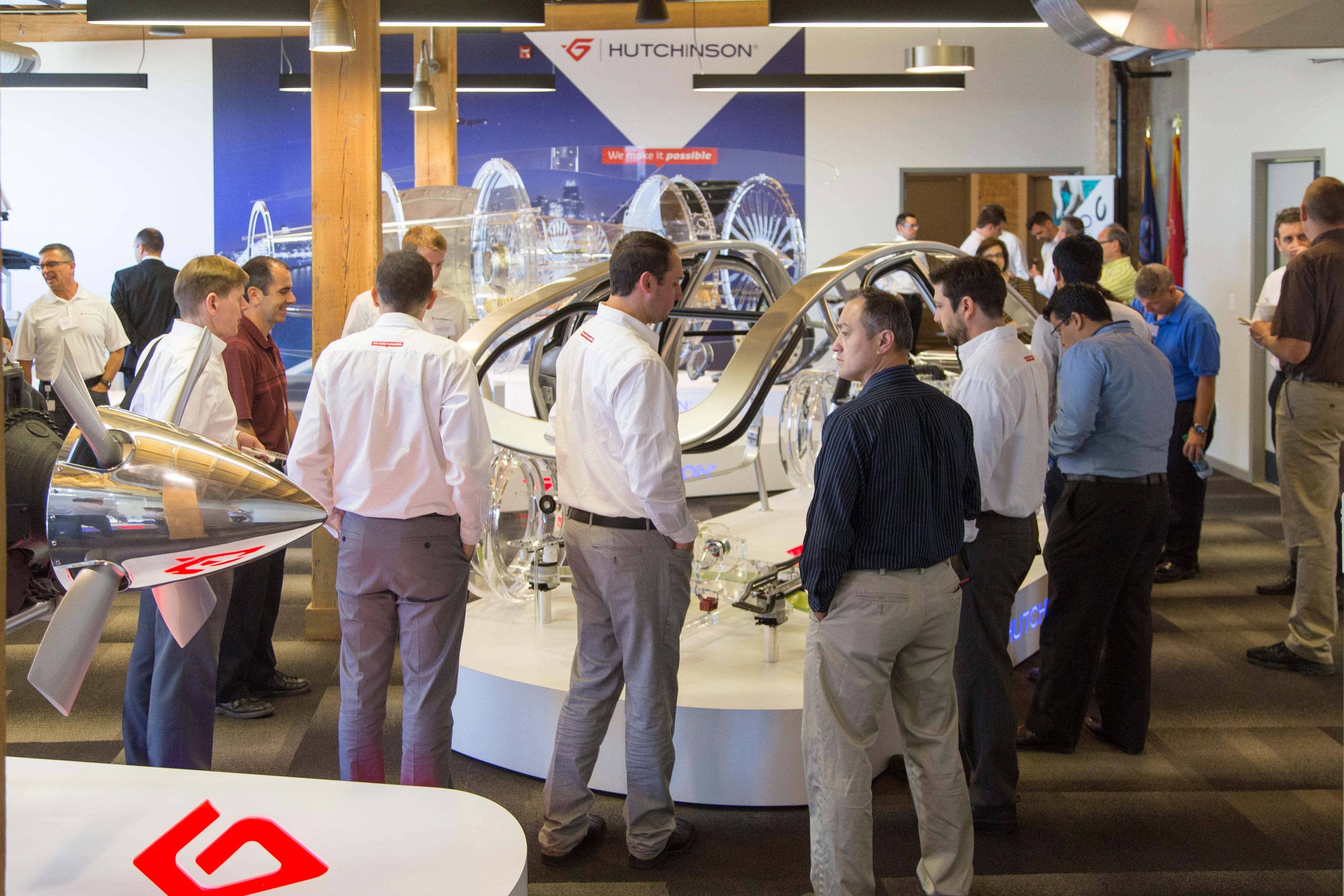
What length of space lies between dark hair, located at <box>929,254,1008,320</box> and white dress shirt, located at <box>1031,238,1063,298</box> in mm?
7312

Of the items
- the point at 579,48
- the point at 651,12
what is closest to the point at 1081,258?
the point at 651,12

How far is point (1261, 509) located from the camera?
8.12 m

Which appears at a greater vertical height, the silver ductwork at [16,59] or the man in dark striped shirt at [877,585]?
the silver ductwork at [16,59]

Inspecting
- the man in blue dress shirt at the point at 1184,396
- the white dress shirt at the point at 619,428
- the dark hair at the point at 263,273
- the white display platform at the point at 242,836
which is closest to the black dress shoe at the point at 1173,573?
the man in blue dress shirt at the point at 1184,396

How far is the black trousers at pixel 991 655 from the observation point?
3264 mm

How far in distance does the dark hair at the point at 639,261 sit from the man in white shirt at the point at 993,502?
2.77ft

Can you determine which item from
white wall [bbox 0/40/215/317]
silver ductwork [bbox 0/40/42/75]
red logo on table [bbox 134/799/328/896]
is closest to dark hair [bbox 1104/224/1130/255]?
Result: red logo on table [bbox 134/799/328/896]

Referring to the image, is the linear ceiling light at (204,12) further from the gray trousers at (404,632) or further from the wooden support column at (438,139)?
the gray trousers at (404,632)

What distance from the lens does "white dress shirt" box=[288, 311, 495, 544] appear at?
2.98 metres

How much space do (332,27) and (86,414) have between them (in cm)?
425

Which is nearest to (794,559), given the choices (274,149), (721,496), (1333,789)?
(1333,789)

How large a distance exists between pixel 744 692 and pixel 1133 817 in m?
1.21

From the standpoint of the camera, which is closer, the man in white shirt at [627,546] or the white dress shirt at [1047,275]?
the man in white shirt at [627,546]

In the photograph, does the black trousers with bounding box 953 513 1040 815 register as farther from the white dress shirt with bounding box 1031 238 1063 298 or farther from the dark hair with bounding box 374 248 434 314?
the white dress shirt with bounding box 1031 238 1063 298
